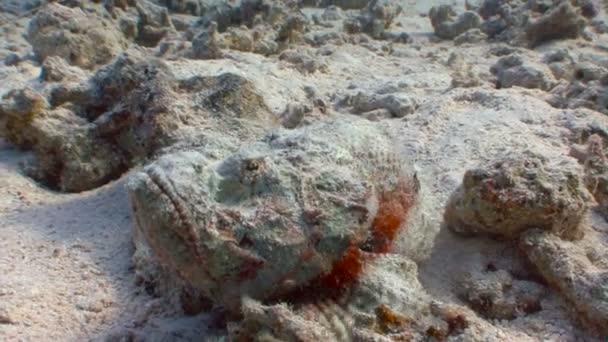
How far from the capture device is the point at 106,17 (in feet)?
21.9

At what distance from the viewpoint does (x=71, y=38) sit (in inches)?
213

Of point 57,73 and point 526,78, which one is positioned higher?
point 526,78

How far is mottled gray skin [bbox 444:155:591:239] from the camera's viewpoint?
2.61 metres

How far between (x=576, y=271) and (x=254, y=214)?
1646mm

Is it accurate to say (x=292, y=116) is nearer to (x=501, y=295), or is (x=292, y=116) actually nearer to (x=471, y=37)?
(x=501, y=295)

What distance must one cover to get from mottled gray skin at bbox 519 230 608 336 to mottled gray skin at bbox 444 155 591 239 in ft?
0.28

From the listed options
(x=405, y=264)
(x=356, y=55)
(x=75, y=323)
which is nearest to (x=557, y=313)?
(x=405, y=264)

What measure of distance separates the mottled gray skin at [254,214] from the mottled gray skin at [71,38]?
4016 mm

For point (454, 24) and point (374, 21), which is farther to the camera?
point (454, 24)

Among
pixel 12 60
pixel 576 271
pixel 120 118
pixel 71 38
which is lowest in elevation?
pixel 12 60

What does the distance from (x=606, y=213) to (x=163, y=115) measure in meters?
2.81

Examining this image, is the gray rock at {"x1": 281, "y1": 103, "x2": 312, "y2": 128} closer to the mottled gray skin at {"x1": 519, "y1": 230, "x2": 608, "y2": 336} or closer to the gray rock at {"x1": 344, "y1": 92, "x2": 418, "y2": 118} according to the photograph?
the gray rock at {"x1": 344, "y1": 92, "x2": 418, "y2": 118}

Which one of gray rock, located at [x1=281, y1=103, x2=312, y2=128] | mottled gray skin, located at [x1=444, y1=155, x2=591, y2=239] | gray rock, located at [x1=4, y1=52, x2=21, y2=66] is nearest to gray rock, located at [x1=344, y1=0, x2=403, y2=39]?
gray rock, located at [x1=281, y1=103, x2=312, y2=128]

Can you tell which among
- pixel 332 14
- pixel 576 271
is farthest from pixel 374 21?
pixel 576 271
